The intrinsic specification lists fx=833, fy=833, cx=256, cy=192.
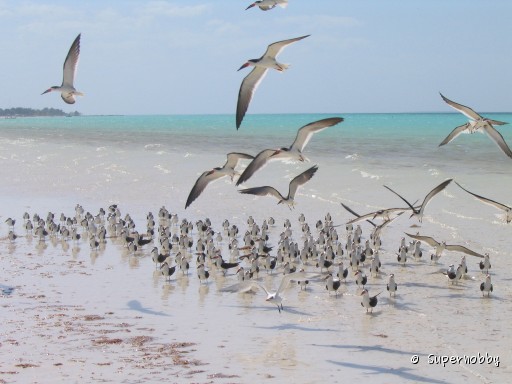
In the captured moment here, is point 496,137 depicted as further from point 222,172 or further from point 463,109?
point 222,172

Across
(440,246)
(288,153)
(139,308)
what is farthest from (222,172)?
(440,246)

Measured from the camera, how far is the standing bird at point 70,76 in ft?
42.7

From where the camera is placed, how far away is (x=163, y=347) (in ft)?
33.8

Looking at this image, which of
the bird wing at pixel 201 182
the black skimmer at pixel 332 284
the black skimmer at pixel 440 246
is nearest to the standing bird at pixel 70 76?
the bird wing at pixel 201 182

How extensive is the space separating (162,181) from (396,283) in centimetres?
1999

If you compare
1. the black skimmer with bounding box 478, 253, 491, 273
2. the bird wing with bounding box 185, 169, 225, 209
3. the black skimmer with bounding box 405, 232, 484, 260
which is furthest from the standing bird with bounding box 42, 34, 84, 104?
the black skimmer with bounding box 478, 253, 491, 273

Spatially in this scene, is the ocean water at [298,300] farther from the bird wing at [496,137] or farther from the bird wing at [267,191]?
the bird wing at [496,137]

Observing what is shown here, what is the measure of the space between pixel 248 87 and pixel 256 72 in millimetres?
278

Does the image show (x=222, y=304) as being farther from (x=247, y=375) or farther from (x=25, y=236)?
(x=25, y=236)

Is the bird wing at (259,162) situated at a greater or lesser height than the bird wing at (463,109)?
lesser

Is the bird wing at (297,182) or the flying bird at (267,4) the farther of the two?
the bird wing at (297,182)

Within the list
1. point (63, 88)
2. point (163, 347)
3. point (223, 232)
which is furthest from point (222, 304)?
point (223, 232)

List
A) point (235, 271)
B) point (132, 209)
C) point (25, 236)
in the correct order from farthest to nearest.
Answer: point (132, 209), point (25, 236), point (235, 271)

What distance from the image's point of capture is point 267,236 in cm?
1889
